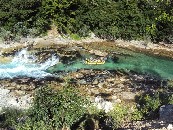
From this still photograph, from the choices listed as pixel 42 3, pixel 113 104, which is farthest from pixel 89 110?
pixel 42 3

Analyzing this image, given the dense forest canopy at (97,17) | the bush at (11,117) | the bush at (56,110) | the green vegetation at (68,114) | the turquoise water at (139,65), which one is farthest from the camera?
the dense forest canopy at (97,17)

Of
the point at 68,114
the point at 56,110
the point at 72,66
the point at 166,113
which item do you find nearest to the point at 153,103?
the point at 166,113

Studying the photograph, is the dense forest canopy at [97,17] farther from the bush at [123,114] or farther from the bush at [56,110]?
the bush at [56,110]

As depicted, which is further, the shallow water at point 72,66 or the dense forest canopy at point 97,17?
the dense forest canopy at point 97,17

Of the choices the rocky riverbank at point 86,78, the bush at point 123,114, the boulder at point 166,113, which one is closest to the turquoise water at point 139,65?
the rocky riverbank at point 86,78

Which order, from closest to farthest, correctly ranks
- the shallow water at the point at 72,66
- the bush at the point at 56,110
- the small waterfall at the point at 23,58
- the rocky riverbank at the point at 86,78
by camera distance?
the bush at the point at 56,110 → the rocky riverbank at the point at 86,78 → the shallow water at the point at 72,66 → the small waterfall at the point at 23,58

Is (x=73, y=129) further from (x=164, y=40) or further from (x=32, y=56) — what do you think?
(x=164, y=40)

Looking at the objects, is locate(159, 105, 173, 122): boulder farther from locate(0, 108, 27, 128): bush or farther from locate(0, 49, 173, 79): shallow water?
locate(0, 49, 173, 79): shallow water
